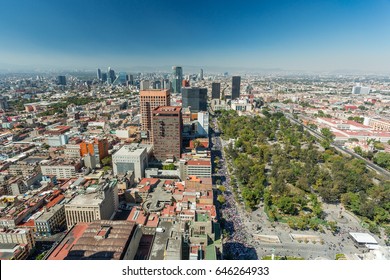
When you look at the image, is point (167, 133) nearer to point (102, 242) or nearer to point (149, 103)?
point (149, 103)

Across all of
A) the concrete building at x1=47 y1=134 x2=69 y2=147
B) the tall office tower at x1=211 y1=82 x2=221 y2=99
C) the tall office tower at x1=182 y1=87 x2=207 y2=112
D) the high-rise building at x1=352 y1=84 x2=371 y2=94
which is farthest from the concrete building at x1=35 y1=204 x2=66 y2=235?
the high-rise building at x1=352 y1=84 x2=371 y2=94

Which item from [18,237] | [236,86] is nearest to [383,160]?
[18,237]

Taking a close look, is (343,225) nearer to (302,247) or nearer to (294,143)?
(302,247)

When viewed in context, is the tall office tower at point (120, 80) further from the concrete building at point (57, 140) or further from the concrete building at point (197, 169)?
the concrete building at point (197, 169)

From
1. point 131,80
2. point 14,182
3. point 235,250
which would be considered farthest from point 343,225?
point 131,80

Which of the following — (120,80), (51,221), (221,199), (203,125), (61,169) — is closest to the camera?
(51,221)

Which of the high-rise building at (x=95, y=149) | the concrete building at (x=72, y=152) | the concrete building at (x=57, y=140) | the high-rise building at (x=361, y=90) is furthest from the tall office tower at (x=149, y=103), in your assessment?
the high-rise building at (x=361, y=90)
